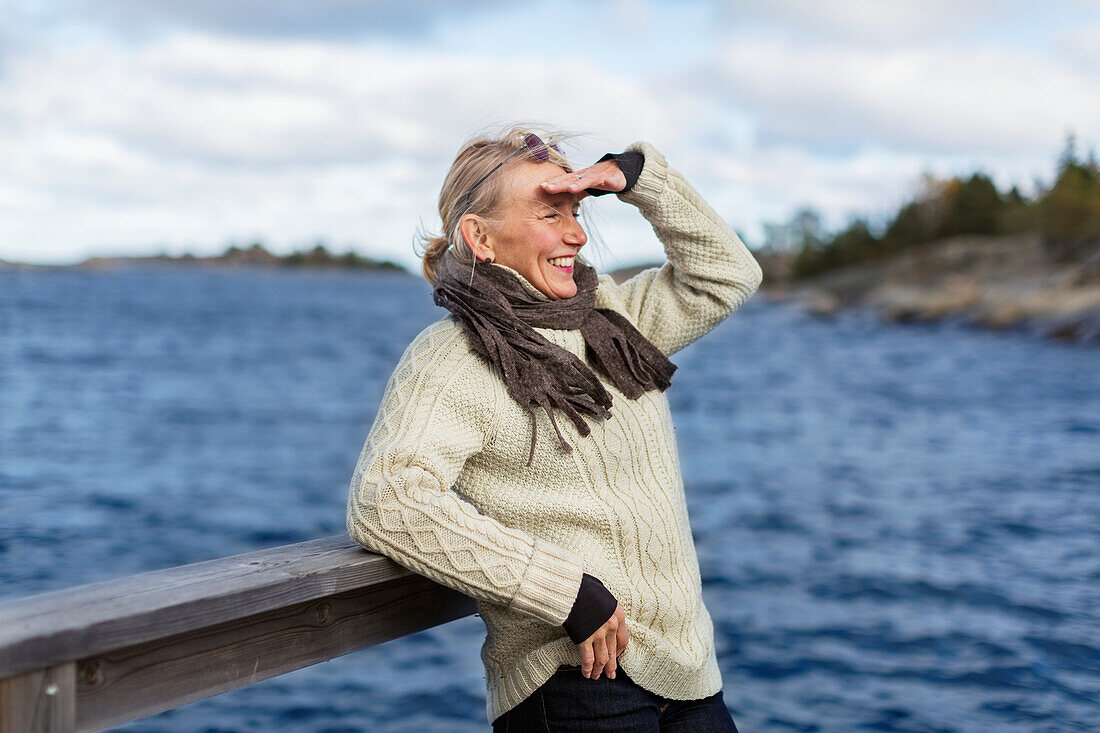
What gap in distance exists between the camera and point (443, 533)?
1819 millimetres

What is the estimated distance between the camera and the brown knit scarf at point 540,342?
204 cm

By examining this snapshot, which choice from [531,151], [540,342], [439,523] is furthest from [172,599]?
[531,151]

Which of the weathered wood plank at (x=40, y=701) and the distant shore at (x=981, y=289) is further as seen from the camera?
the distant shore at (x=981, y=289)

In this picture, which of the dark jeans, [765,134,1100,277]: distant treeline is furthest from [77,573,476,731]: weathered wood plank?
[765,134,1100,277]: distant treeline

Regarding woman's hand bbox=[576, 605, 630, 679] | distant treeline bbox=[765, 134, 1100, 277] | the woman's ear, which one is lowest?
woman's hand bbox=[576, 605, 630, 679]

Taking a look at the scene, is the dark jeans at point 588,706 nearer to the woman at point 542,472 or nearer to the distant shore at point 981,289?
the woman at point 542,472

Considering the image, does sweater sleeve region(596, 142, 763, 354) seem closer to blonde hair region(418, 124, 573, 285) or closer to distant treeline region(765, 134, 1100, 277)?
blonde hair region(418, 124, 573, 285)

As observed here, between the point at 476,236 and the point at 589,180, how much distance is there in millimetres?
276

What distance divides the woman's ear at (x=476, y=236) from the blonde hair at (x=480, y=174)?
0.02 m

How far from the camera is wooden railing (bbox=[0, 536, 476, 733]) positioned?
1.37 meters

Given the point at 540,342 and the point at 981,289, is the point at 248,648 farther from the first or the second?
the point at 981,289

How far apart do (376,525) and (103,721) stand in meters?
0.55

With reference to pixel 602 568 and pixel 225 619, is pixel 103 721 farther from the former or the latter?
pixel 602 568

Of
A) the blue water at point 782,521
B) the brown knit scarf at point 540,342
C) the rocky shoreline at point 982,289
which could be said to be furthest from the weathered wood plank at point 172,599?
the rocky shoreline at point 982,289
